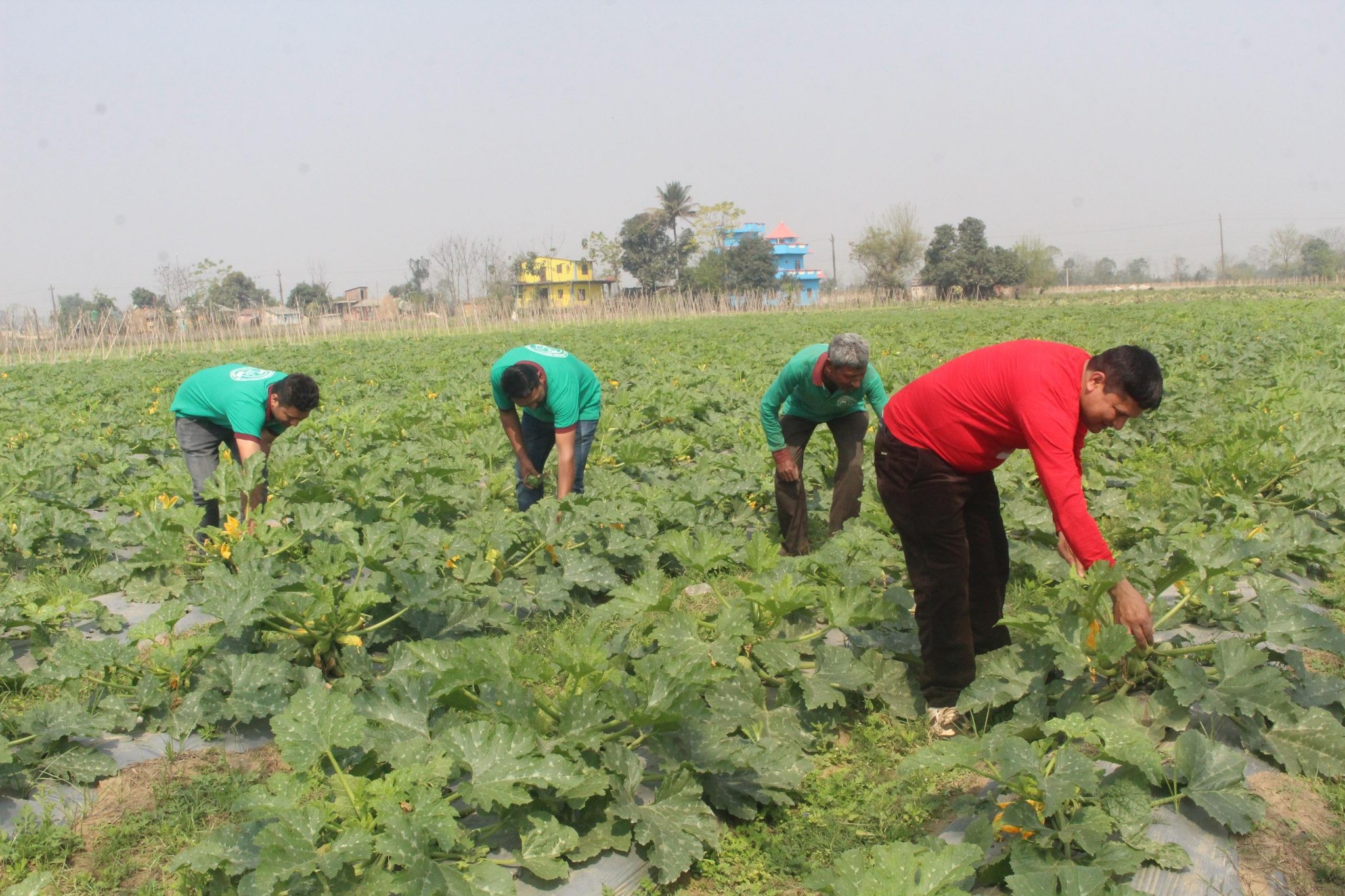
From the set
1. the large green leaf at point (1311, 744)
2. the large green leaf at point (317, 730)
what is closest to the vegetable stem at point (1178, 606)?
the large green leaf at point (1311, 744)

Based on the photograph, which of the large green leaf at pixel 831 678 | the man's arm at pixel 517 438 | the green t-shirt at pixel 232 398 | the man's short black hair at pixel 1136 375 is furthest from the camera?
the man's arm at pixel 517 438

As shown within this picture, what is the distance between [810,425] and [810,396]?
1.26ft

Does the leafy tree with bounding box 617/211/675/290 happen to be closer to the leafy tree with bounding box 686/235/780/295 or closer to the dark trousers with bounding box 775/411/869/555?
the leafy tree with bounding box 686/235/780/295

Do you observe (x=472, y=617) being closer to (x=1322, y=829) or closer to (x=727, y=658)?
(x=727, y=658)

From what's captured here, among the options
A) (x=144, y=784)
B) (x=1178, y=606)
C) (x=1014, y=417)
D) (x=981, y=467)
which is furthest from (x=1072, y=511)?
(x=144, y=784)

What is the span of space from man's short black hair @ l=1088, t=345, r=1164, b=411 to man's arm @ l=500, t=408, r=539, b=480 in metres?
3.89

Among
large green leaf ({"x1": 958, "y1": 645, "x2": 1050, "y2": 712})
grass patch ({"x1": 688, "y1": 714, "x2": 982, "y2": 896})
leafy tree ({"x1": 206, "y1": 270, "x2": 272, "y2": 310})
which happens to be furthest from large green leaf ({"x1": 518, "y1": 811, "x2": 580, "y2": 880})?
leafy tree ({"x1": 206, "y1": 270, "x2": 272, "y2": 310})

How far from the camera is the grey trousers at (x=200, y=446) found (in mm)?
5809

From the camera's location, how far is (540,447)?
6.49 metres

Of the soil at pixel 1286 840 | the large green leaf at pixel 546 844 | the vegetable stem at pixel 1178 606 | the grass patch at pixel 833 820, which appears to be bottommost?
the grass patch at pixel 833 820

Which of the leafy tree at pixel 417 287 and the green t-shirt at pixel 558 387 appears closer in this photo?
the green t-shirt at pixel 558 387

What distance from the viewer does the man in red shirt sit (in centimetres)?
312

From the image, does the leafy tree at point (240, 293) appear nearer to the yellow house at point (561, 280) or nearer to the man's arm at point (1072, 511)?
the yellow house at point (561, 280)

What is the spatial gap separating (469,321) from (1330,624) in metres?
39.5
